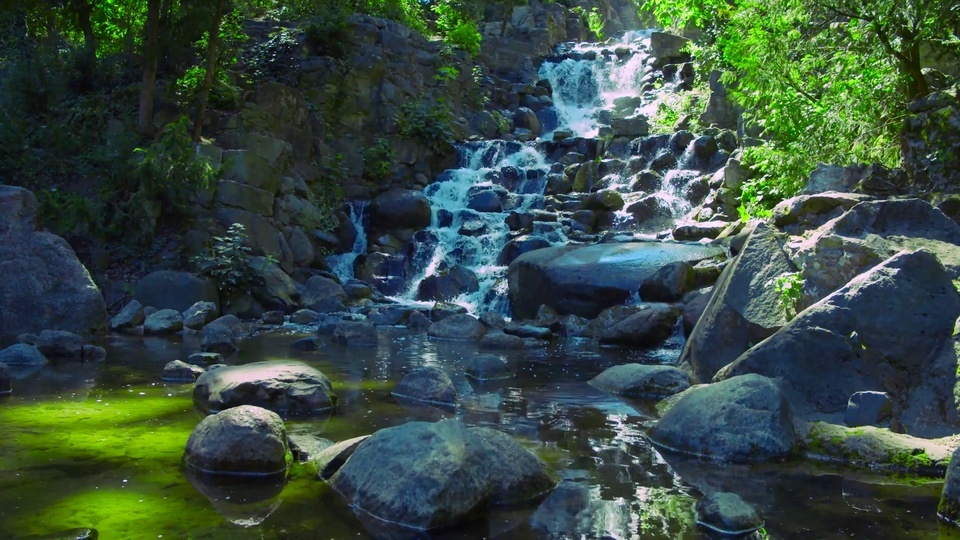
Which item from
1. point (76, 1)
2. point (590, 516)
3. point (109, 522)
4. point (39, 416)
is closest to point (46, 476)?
point (109, 522)

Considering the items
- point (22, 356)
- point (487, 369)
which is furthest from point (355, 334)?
point (22, 356)

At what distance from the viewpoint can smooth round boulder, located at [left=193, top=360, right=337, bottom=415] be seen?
6668mm

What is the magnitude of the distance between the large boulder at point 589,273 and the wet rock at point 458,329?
5.00ft

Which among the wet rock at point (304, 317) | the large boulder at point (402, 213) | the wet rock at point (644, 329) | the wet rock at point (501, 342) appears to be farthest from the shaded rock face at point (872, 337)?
the large boulder at point (402, 213)

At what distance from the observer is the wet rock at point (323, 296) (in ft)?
46.9

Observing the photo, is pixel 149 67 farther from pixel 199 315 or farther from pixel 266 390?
pixel 266 390

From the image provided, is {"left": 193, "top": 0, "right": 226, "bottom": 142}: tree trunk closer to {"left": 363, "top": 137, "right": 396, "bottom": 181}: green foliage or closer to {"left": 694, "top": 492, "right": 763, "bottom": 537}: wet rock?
{"left": 363, "top": 137, "right": 396, "bottom": 181}: green foliage

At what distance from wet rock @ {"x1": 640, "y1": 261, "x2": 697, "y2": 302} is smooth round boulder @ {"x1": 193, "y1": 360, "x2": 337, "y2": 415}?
6487mm

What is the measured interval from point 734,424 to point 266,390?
3667 mm

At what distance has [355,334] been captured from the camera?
37.1 ft

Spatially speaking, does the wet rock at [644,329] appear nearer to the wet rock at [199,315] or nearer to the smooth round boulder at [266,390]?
the smooth round boulder at [266,390]

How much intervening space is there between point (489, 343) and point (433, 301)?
189 inches

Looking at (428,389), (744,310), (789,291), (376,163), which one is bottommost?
(428,389)

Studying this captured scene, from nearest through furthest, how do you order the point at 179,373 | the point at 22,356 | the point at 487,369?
1. the point at 179,373
2. the point at 487,369
3. the point at 22,356
